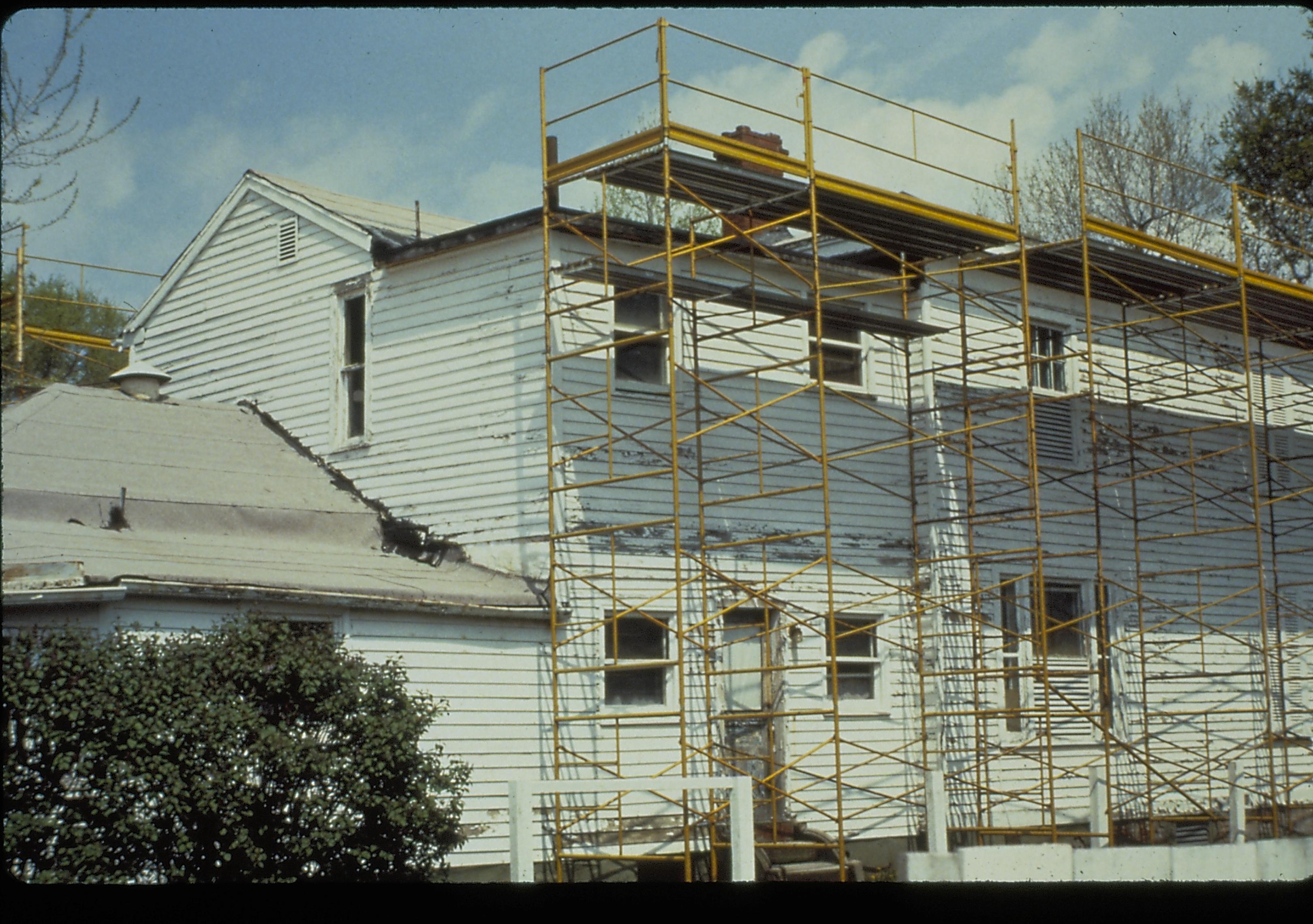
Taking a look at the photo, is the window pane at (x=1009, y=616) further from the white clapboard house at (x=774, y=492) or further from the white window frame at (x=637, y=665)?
the white window frame at (x=637, y=665)

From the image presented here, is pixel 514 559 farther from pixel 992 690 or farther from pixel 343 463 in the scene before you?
pixel 992 690

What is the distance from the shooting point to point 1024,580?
840 inches

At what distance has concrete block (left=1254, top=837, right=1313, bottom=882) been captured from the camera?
13625 mm

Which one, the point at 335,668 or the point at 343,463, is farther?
the point at 343,463

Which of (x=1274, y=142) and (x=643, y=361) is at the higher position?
(x=1274, y=142)

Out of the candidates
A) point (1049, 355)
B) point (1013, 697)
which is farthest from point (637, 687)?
point (1049, 355)

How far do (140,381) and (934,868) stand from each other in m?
11.7

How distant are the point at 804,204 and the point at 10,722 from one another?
35.9 feet

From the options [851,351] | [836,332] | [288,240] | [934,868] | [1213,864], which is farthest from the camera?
[288,240]

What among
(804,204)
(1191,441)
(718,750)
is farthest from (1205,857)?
(1191,441)

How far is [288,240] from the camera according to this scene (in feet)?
68.5

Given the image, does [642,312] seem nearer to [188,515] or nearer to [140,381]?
[188,515]

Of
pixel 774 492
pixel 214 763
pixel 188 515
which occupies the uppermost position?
pixel 774 492

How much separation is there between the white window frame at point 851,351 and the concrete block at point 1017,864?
25.6 ft
